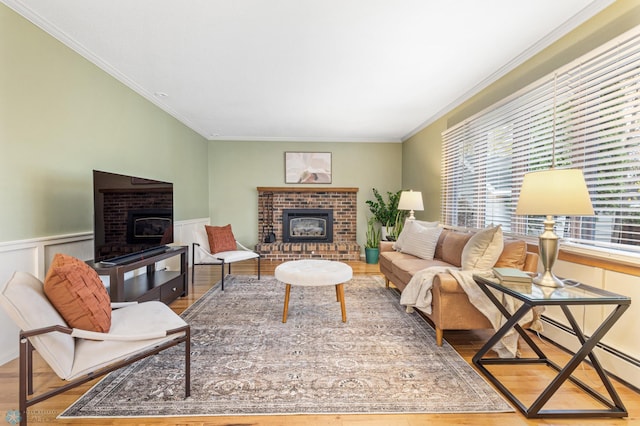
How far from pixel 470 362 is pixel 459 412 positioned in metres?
0.61

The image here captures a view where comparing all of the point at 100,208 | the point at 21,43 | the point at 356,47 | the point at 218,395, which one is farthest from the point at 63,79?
the point at 218,395

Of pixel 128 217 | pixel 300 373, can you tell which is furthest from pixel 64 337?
pixel 128 217

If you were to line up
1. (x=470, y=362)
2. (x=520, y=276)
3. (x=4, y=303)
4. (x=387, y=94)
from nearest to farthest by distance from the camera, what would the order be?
(x=4, y=303) → (x=520, y=276) → (x=470, y=362) → (x=387, y=94)

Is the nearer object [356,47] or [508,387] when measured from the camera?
[508,387]

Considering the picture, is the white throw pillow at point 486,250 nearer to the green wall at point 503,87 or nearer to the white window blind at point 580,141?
the white window blind at point 580,141

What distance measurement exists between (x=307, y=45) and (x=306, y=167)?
3729 millimetres

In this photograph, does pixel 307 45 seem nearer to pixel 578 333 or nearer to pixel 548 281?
pixel 548 281

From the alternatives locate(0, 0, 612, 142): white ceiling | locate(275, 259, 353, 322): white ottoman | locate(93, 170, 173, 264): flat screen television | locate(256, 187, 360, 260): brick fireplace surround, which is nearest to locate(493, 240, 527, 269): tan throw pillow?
locate(275, 259, 353, 322): white ottoman

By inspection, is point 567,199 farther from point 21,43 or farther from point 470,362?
point 21,43

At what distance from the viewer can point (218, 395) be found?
1778 mm

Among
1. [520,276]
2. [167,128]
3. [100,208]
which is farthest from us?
[167,128]

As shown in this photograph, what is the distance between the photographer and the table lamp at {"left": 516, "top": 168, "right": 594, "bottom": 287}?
180 cm

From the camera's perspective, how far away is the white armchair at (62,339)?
54.2 inches

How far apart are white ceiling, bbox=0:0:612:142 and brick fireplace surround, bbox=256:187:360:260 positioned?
2.36 meters
